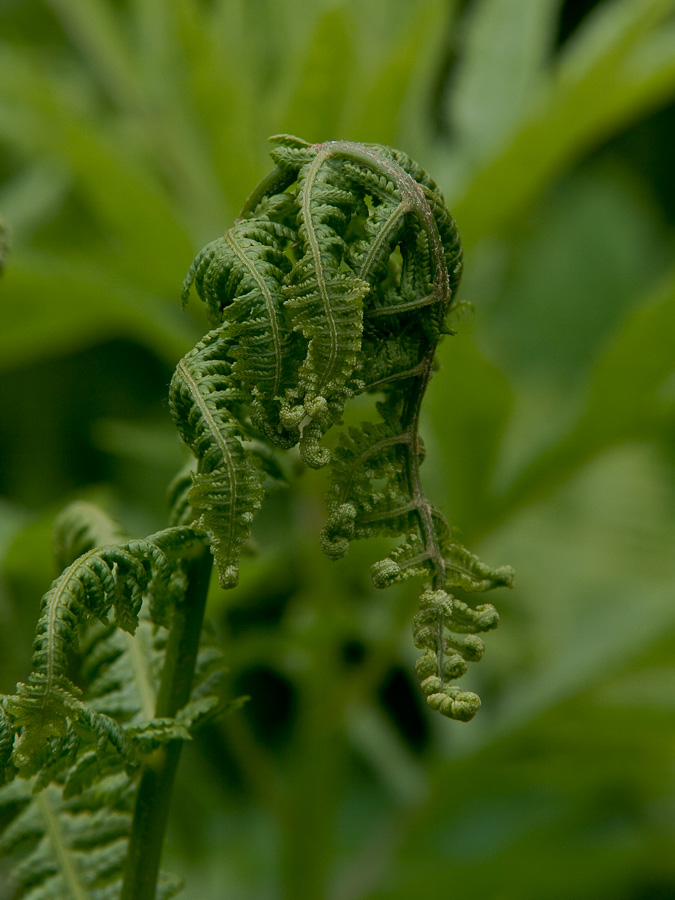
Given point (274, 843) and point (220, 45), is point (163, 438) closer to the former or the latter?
point (220, 45)

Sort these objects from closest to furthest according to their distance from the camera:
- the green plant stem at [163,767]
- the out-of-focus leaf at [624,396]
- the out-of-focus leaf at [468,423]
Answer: the green plant stem at [163,767]
the out-of-focus leaf at [624,396]
the out-of-focus leaf at [468,423]

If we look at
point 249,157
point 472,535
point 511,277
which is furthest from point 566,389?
point 249,157

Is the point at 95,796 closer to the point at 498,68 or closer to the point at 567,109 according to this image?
the point at 567,109

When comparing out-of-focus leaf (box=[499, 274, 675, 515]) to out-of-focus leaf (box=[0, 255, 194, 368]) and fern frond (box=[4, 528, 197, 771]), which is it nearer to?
out-of-focus leaf (box=[0, 255, 194, 368])

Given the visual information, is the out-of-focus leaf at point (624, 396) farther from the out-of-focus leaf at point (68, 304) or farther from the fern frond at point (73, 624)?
the fern frond at point (73, 624)

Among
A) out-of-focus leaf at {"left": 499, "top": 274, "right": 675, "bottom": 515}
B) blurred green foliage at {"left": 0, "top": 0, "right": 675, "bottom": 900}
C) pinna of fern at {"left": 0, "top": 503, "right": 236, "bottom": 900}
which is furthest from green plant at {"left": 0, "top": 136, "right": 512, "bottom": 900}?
out-of-focus leaf at {"left": 499, "top": 274, "right": 675, "bottom": 515}

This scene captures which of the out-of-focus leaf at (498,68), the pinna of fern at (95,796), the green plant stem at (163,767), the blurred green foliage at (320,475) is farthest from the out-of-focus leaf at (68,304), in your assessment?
the green plant stem at (163,767)
